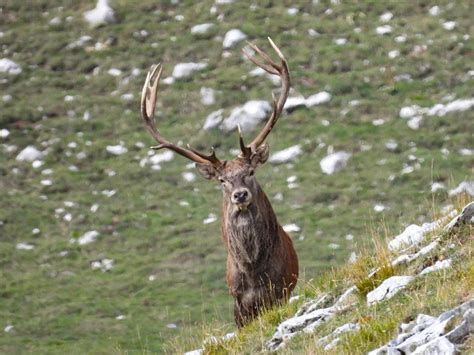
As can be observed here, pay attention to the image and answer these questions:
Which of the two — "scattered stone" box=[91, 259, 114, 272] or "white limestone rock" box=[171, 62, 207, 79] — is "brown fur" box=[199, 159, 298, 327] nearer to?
"scattered stone" box=[91, 259, 114, 272]

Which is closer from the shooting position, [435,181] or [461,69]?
[435,181]

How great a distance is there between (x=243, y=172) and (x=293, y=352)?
4641 mm

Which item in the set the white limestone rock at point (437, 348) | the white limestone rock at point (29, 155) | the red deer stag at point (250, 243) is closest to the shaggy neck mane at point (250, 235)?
the red deer stag at point (250, 243)

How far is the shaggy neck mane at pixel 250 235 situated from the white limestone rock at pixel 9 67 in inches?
654

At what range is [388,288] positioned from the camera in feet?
31.3

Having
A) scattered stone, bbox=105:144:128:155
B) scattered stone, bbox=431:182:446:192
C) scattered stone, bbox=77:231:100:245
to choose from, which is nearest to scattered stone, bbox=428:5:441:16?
scattered stone, bbox=431:182:446:192

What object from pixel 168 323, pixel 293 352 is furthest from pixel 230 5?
pixel 293 352

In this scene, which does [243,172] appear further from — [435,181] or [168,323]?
[435,181]

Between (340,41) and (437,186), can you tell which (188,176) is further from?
(340,41)

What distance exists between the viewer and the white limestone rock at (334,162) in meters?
24.7

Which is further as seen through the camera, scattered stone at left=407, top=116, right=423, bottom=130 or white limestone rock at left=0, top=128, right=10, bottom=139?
white limestone rock at left=0, top=128, right=10, bottom=139

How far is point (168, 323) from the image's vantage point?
20453mm

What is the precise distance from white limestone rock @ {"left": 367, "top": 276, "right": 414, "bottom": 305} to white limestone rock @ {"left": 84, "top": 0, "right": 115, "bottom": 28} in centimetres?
2165

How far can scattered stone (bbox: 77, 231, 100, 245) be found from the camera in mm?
23925
